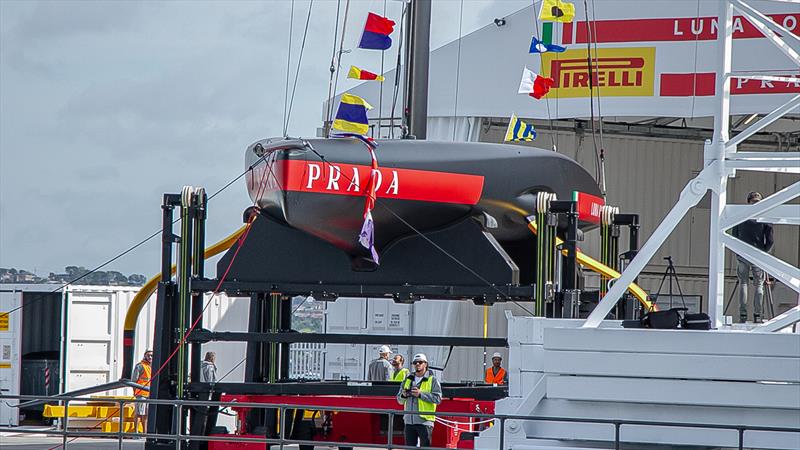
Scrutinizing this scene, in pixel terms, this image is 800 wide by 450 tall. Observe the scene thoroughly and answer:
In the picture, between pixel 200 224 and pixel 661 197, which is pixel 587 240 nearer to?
pixel 661 197

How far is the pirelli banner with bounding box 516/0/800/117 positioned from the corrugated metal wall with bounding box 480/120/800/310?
4726mm

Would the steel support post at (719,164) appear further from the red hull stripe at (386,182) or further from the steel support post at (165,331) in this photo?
the steel support post at (165,331)

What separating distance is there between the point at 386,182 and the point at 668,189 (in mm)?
17586

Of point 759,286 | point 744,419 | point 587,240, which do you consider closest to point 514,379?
point 744,419

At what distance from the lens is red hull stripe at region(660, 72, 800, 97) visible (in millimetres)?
21750

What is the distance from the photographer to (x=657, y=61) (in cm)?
2233

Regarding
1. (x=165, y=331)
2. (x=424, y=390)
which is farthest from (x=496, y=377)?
(x=165, y=331)

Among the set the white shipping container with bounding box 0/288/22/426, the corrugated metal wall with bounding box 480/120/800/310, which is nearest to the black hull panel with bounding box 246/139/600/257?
the white shipping container with bounding box 0/288/22/426

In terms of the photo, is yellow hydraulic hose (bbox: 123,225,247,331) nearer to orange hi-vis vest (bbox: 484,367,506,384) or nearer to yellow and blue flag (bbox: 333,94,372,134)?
yellow and blue flag (bbox: 333,94,372,134)

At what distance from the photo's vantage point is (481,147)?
484 inches

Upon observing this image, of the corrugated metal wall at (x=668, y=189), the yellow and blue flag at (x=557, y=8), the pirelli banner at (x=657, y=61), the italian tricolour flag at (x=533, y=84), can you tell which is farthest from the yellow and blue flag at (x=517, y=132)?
the corrugated metal wall at (x=668, y=189)

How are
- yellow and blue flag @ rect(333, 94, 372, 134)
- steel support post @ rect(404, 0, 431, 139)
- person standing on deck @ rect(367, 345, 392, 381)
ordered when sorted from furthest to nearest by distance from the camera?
person standing on deck @ rect(367, 345, 392, 381) → steel support post @ rect(404, 0, 431, 139) → yellow and blue flag @ rect(333, 94, 372, 134)

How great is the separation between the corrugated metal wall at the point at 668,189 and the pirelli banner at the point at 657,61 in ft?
15.5

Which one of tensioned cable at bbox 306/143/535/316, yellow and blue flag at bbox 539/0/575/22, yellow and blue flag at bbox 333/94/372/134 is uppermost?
yellow and blue flag at bbox 539/0/575/22
